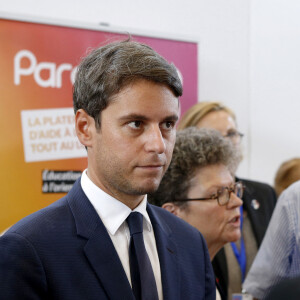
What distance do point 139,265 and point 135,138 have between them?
1.03ft

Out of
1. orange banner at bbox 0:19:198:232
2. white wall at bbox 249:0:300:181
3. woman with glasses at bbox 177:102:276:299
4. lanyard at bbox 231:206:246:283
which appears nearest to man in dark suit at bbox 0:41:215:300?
woman with glasses at bbox 177:102:276:299

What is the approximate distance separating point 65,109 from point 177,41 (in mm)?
1076

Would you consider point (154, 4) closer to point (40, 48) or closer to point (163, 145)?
point (40, 48)

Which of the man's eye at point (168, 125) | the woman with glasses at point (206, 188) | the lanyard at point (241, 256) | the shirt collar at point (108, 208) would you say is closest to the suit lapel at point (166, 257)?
the shirt collar at point (108, 208)

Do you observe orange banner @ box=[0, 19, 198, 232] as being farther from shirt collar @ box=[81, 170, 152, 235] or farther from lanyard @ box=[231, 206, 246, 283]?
shirt collar @ box=[81, 170, 152, 235]

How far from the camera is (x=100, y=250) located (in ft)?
4.03

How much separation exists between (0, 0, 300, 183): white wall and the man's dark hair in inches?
130

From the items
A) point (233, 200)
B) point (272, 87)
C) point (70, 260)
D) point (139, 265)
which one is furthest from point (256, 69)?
point (70, 260)

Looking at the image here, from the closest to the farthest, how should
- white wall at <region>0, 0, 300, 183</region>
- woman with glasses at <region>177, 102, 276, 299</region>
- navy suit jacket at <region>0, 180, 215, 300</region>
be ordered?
navy suit jacket at <region>0, 180, 215, 300</region> < woman with glasses at <region>177, 102, 276, 299</region> < white wall at <region>0, 0, 300, 183</region>

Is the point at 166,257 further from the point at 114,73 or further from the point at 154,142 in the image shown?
the point at 114,73

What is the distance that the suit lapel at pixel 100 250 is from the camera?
1194 mm

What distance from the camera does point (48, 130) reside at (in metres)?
3.19

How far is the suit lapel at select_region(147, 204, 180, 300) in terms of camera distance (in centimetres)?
131

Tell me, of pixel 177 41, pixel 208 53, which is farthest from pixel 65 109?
pixel 208 53
